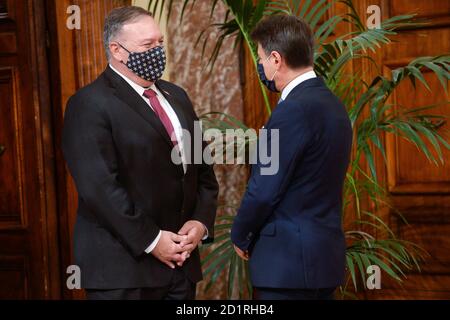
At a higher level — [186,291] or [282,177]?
[282,177]

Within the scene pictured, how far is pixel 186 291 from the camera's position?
7.61ft

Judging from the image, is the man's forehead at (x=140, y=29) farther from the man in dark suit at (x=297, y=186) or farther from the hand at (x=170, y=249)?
the hand at (x=170, y=249)

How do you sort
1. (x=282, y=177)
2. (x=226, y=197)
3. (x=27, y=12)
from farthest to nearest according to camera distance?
(x=226, y=197)
(x=27, y=12)
(x=282, y=177)

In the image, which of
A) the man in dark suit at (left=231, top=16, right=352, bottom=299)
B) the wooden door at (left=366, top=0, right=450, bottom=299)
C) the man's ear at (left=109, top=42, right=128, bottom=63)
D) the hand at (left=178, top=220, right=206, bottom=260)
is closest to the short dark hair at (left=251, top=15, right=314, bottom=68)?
the man in dark suit at (left=231, top=16, right=352, bottom=299)

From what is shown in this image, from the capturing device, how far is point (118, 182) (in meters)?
2.17

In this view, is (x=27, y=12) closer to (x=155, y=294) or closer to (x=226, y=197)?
(x=226, y=197)

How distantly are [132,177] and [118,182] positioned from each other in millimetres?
62

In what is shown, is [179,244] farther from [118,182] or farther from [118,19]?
[118,19]

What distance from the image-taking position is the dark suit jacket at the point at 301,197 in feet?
6.91

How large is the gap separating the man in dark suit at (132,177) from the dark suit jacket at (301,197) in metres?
0.24

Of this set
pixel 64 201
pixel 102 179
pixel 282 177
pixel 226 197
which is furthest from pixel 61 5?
pixel 282 177

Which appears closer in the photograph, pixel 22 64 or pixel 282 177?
pixel 282 177

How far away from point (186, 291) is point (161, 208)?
29 cm

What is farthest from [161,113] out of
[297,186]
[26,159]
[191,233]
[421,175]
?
[421,175]
